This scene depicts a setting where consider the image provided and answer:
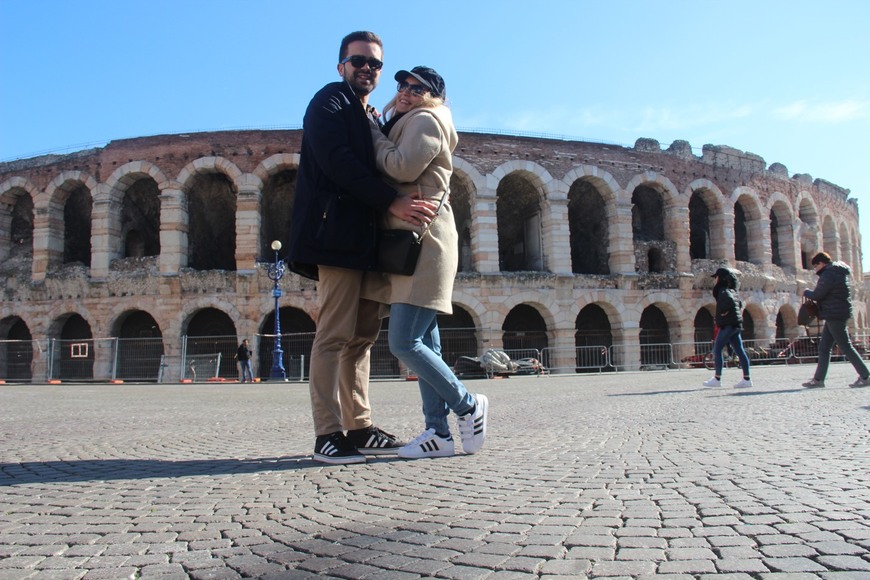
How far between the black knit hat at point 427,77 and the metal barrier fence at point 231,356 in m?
17.3

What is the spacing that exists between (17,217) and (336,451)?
2921 cm

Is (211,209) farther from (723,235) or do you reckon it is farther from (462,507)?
(462,507)

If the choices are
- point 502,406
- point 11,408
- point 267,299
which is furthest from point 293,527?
point 267,299

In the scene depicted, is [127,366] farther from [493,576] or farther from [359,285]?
[493,576]

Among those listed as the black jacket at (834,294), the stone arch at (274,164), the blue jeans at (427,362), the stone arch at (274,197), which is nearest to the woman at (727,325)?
the black jacket at (834,294)

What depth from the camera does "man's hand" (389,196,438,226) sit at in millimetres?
3738

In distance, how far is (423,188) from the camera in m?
3.97

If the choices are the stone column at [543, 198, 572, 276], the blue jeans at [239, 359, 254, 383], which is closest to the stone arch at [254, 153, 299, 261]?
the blue jeans at [239, 359, 254, 383]

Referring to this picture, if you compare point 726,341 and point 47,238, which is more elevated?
point 47,238

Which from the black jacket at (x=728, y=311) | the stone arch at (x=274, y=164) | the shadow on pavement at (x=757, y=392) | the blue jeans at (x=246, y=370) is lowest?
the blue jeans at (x=246, y=370)

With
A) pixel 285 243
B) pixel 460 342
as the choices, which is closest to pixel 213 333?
pixel 285 243

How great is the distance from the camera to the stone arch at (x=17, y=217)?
2519 cm

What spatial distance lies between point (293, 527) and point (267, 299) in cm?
2079

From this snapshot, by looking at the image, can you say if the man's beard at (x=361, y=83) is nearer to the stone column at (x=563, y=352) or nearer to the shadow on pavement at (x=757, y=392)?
the shadow on pavement at (x=757, y=392)
